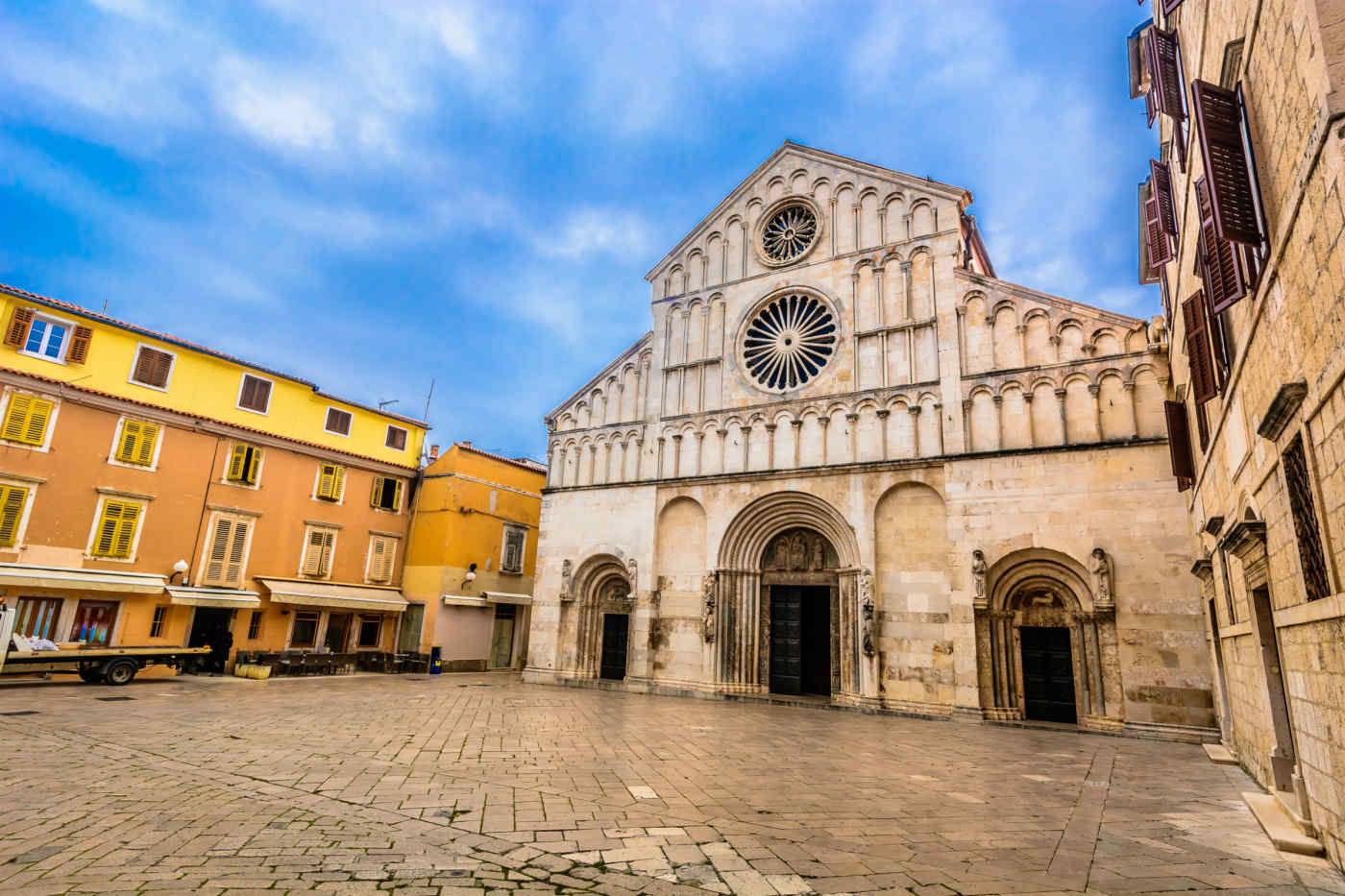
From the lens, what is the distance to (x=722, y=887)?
4863 mm

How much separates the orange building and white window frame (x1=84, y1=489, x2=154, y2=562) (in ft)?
0.12

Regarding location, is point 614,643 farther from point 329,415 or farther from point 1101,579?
point 1101,579

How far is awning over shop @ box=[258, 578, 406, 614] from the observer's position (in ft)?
73.4

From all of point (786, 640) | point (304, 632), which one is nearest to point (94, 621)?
point (304, 632)

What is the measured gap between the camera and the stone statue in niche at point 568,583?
22.2 m

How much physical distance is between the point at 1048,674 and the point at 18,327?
2711 cm

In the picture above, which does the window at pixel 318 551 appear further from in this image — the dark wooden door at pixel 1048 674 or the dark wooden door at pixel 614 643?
the dark wooden door at pixel 1048 674

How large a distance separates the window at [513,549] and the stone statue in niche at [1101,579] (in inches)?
816

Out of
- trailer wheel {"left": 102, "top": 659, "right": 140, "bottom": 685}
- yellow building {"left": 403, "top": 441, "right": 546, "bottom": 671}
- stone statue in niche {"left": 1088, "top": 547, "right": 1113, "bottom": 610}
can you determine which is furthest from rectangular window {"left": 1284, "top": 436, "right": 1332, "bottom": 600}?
yellow building {"left": 403, "top": 441, "right": 546, "bottom": 671}

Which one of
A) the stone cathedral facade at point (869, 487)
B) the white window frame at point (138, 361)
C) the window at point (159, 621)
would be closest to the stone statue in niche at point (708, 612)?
the stone cathedral facade at point (869, 487)

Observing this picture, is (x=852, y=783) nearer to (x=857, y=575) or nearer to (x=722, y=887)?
(x=722, y=887)

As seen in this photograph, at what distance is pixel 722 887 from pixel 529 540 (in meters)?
25.4

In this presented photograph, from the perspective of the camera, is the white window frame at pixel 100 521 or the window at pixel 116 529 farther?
the window at pixel 116 529

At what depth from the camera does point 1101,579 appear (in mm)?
14461
